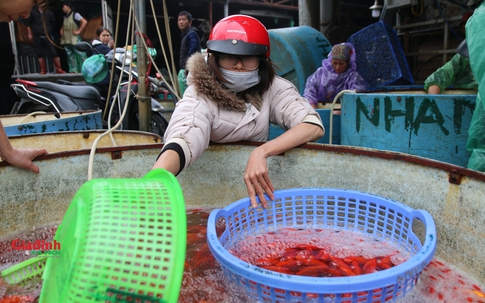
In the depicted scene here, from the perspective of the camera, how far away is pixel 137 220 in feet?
3.10

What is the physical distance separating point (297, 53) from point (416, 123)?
11.9 feet

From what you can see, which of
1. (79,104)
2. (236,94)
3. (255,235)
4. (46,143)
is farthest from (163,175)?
(79,104)

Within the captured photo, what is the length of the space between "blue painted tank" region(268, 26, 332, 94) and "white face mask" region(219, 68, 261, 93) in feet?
14.1

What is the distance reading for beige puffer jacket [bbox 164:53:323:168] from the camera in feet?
6.37

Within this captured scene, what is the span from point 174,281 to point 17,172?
5.20ft

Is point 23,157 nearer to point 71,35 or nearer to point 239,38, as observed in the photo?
point 239,38

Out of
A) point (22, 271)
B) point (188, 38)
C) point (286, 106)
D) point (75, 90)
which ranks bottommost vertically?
point (22, 271)

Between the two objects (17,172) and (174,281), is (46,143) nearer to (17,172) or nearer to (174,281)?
(17,172)

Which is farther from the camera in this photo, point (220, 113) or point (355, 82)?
point (355, 82)

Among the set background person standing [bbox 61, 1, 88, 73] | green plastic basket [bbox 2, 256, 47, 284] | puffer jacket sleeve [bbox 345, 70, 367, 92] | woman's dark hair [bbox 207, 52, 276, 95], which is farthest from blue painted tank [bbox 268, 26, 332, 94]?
background person standing [bbox 61, 1, 88, 73]

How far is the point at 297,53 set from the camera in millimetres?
6371

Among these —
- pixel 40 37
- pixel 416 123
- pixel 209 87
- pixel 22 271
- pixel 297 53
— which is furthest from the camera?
pixel 40 37

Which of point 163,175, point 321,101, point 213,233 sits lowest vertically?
point 321,101

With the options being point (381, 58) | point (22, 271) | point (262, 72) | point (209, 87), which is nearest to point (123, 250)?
point (22, 271)
